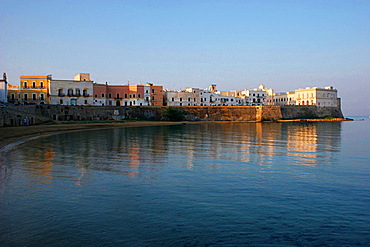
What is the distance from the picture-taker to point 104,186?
38.1 ft

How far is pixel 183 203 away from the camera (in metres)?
A: 9.65

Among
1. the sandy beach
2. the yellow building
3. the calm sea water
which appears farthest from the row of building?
the calm sea water

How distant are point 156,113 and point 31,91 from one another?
25.3 meters

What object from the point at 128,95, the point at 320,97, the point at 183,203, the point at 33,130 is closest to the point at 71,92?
the point at 128,95

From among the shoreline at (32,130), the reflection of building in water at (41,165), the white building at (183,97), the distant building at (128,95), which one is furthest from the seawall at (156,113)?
the reflection of building in water at (41,165)

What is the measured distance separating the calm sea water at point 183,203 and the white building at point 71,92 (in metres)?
47.4

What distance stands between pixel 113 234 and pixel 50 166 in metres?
9.53

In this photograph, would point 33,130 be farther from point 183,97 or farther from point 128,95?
point 183,97

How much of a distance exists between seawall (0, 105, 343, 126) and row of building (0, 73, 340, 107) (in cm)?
456

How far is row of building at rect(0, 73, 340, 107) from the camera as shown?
5862 cm

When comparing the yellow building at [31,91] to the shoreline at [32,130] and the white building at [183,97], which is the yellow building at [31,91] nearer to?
the shoreline at [32,130]

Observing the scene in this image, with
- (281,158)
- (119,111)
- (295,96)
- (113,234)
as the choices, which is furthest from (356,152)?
(295,96)

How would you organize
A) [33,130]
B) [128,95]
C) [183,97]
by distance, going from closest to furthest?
[33,130] → [128,95] → [183,97]

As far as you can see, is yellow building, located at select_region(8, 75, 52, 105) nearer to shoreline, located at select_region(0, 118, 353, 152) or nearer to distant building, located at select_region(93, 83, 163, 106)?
distant building, located at select_region(93, 83, 163, 106)
